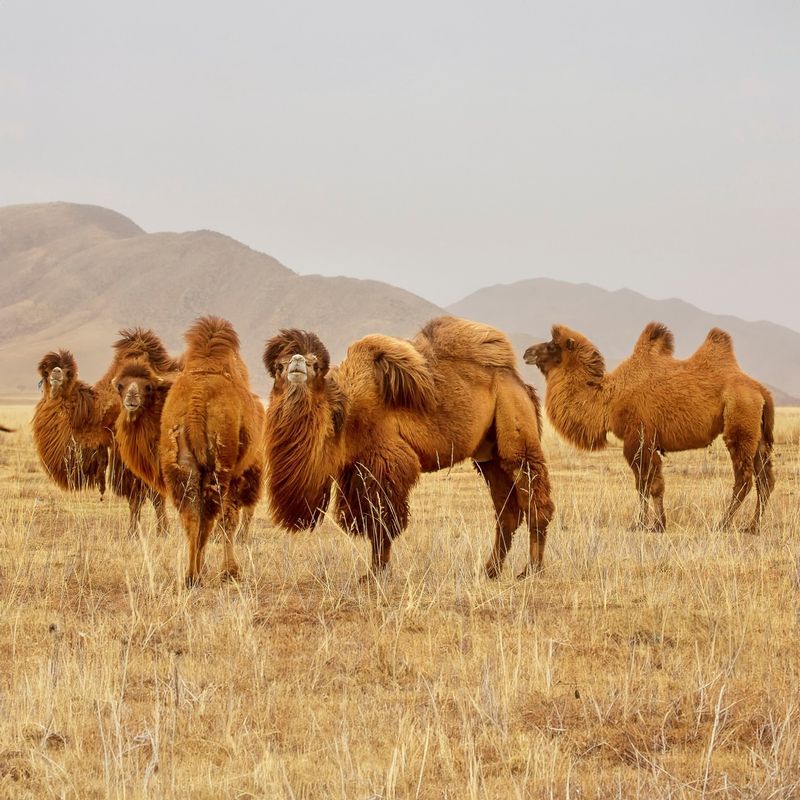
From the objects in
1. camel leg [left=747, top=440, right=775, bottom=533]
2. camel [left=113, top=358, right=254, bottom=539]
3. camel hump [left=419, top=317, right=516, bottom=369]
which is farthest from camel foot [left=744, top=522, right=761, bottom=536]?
camel [left=113, top=358, right=254, bottom=539]

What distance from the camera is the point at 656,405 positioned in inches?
477

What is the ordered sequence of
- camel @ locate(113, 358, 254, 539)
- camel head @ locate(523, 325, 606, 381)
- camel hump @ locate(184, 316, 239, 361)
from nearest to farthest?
1. camel hump @ locate(184, 316, 239, 361)
2. camel @ locate(113, 358, 254, 539)
3. camel head @ locate(523, 325, 606, 381)

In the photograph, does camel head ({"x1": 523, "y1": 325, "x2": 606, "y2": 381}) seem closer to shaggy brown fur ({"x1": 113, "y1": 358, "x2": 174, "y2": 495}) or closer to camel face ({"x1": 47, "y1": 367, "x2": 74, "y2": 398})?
shaggy brown fur ({"x1": 113, "y1": 358, "x2": 174, "y2": 495})

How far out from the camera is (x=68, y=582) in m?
7.88

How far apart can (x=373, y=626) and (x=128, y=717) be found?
176 cm

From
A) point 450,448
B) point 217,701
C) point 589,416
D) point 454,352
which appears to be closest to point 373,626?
point 217,701

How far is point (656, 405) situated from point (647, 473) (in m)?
0.86

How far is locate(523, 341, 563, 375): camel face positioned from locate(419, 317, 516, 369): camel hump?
3.70 m

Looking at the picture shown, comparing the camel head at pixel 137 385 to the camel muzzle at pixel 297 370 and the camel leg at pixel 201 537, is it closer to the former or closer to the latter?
the camel leg at pixel 201 537

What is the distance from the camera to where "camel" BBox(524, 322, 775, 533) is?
1198 centimetres

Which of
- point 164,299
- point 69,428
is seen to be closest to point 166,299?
point 164,299

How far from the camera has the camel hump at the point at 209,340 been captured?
826 centimetres

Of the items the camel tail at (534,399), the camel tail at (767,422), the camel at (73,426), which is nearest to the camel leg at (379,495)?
the camel tail at (534,399)

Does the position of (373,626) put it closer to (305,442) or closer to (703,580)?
(305,442)
